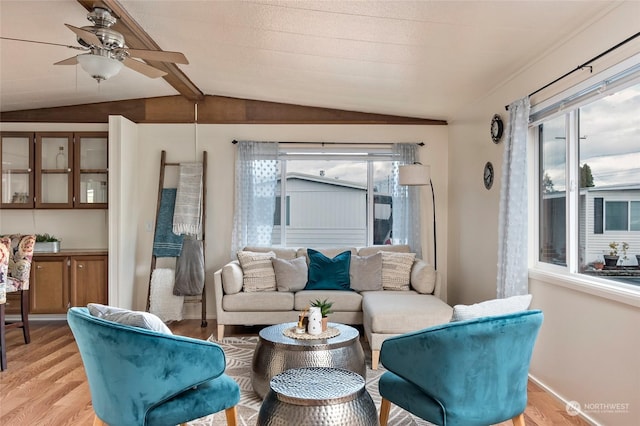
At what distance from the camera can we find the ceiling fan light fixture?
107 inches

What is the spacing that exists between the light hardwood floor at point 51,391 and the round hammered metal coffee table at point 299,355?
3.33 feet

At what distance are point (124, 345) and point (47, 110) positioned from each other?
478 centimetres

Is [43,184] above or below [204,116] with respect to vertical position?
below

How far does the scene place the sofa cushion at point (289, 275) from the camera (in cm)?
471

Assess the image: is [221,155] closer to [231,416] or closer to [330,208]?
[330,208]

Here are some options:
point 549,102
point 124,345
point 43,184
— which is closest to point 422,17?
point 549,102

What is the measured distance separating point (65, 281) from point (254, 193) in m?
2.36

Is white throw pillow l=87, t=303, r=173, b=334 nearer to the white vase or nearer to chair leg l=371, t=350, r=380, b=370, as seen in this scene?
the white vase

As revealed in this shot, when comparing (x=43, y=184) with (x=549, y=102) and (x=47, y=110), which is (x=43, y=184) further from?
(x=549, y=102)

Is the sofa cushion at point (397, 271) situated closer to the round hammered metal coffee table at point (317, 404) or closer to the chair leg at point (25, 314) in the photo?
the round hammered metal coffee table at point (317, 404)

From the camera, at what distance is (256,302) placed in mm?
4531

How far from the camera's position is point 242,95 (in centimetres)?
547

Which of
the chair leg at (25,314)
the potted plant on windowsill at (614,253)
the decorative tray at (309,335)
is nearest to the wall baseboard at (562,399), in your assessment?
the potted plant on windowsill at (614,253)
